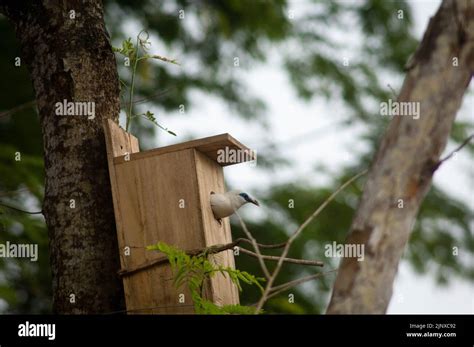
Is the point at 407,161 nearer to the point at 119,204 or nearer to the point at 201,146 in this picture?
the point at 201,146

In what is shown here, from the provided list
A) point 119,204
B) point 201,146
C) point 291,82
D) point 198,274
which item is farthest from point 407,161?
point 291,82

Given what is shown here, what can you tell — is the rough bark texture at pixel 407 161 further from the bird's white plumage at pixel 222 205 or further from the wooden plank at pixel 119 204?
the bird's white plumage at pixel 222 205

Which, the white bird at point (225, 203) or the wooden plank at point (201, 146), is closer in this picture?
the wooden plank at point (201, 146)

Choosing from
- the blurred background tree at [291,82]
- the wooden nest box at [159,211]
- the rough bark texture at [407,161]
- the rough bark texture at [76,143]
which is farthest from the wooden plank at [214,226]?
the blurred background tree at [291,82]

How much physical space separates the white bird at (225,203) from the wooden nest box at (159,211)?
0.04 m

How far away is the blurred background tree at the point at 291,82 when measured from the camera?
24.8 feet

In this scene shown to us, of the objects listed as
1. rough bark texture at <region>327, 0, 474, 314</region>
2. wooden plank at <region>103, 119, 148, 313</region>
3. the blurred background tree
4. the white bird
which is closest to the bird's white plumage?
the white bird

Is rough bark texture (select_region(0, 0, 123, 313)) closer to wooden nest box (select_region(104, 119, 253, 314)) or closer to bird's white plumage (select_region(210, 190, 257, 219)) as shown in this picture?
wooden nest box (select_region(104, 119, 253, 314))

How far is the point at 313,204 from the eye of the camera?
794 cm

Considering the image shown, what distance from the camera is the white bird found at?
3.85m

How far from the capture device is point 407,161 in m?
2.24

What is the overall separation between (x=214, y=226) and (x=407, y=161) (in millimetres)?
1711

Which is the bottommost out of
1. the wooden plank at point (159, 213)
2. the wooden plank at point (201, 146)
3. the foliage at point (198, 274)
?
the foliage at point (198, 274)
